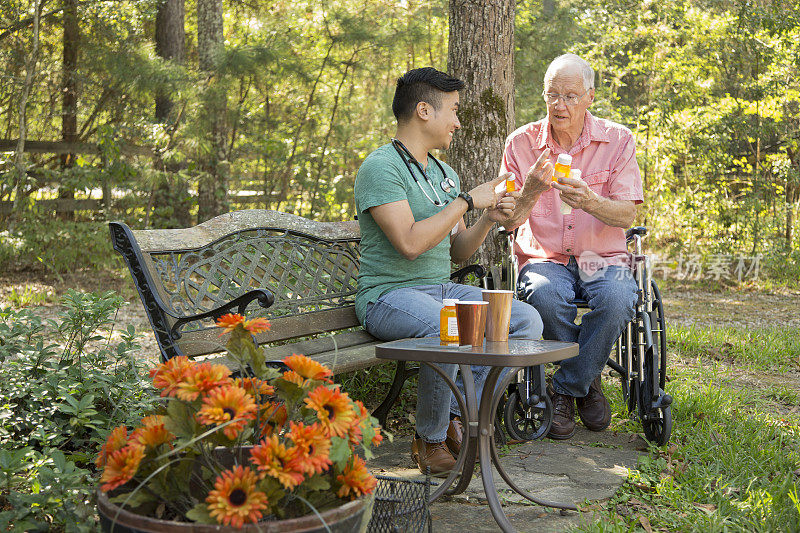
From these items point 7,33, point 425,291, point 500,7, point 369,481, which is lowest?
point 369,481

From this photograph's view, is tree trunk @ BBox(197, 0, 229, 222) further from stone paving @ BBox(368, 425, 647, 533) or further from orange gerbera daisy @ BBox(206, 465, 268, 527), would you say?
orange gerbera daisy @ BBox(206, 465, 268, 527)

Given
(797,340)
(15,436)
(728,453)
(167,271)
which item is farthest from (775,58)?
(15,436)

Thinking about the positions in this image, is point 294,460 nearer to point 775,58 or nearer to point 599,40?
point 775,58

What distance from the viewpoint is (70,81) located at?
8.93m

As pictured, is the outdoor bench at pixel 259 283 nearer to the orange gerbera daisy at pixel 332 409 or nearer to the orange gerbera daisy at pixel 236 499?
the orange gerbera daisy at pixel 332 409

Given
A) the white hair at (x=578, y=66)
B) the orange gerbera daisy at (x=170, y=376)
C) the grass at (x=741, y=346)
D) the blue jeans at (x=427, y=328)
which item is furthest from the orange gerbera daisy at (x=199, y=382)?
the grass at (x=741, y=346)

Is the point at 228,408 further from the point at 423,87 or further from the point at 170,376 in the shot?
the point at 423,87

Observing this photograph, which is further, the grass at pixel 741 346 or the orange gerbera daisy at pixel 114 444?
the grass at pixel 741 346

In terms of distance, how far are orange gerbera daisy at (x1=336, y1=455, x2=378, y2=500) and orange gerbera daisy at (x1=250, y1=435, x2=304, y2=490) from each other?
0.46 feet

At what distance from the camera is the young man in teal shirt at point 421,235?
3053 mm

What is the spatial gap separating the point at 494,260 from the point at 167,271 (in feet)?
7.41

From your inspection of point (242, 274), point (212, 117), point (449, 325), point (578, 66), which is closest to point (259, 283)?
point (242, 274)

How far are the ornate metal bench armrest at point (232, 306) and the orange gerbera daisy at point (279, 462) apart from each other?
3.75ft

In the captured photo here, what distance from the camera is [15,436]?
2.66m
